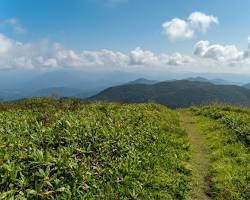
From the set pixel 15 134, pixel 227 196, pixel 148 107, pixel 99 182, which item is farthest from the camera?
pixel 148 107

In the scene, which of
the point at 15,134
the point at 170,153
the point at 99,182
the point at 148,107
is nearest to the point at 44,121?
the point at 15,134

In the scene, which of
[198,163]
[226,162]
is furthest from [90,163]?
[226,162]

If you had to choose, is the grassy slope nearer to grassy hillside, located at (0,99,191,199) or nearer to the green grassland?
the green grassland

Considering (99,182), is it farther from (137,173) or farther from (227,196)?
(227,196)

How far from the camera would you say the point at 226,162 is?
49.7ft

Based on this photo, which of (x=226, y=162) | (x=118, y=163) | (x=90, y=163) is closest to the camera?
(x=90, y=163)

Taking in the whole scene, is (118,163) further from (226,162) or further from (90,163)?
(226,162)

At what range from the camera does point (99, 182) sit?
34.0 ft

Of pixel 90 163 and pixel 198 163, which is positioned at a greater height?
pixel 90 163

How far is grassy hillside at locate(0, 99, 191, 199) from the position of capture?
8.81 metres

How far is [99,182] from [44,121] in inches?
331

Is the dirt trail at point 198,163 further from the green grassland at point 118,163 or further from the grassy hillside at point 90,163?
the grassy hillside at point 90,163

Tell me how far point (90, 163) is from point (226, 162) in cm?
680

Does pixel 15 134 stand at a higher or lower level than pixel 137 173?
higher
